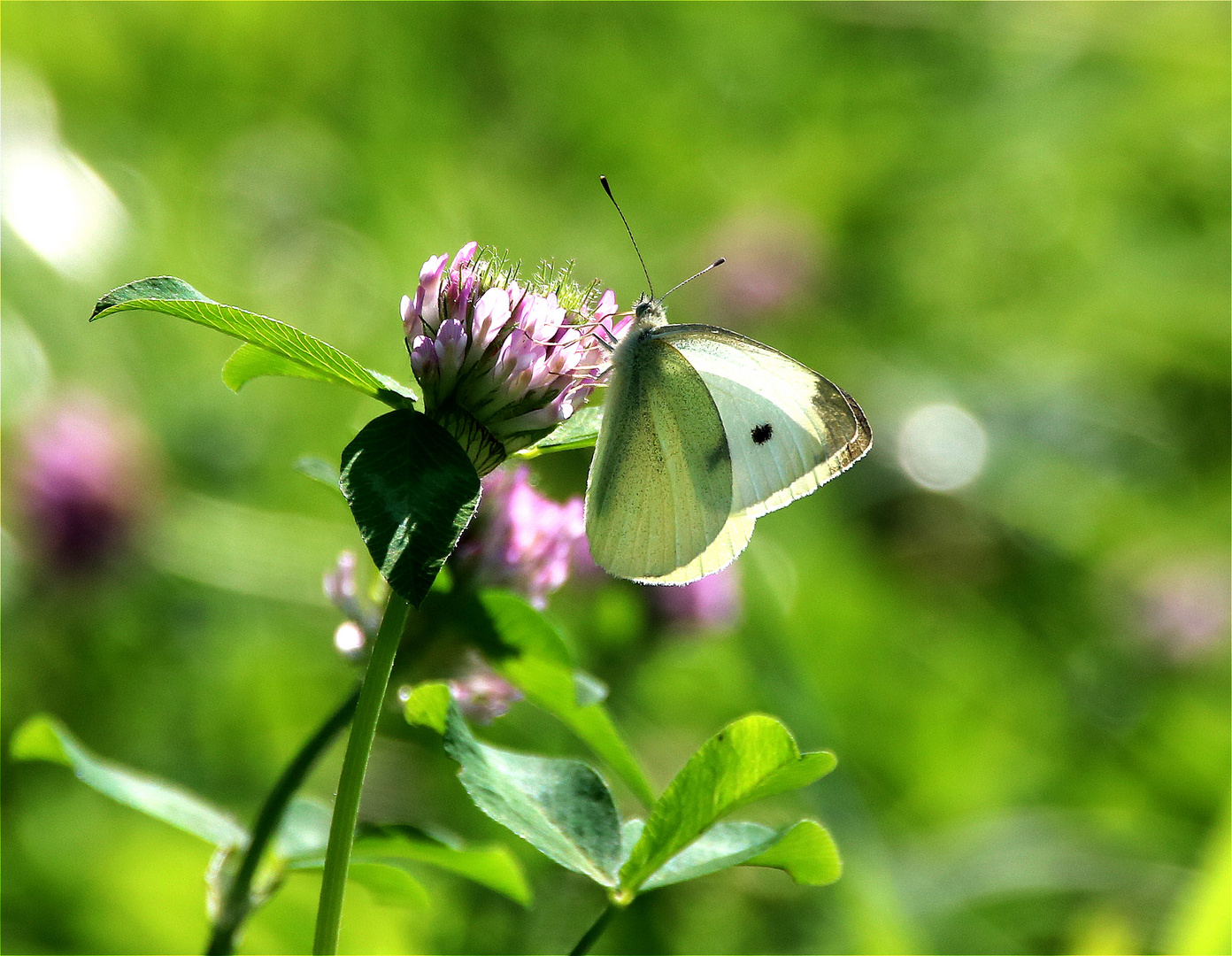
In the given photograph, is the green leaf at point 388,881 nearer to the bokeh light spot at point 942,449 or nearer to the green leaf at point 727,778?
the green leaf at point 727,778

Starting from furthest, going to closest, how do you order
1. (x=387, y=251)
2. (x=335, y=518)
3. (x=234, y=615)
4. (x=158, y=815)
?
1. (x=387, y=251)
2. (x=335, y=518)
3. (x=234, y=615)
4. (x=158, y=815)

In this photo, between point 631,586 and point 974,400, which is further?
point 974,400

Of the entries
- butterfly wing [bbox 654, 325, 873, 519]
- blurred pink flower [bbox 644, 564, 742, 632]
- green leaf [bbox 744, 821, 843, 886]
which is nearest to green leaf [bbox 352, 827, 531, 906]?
green leaf [bbox 744, 821, 843, 886]

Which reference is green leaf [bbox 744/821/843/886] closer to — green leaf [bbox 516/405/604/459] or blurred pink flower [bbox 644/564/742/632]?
green leaf [bbox 516/405/604/459]

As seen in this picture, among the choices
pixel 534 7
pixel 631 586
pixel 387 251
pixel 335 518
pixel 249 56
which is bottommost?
pixel 631 586

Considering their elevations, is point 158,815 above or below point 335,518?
below

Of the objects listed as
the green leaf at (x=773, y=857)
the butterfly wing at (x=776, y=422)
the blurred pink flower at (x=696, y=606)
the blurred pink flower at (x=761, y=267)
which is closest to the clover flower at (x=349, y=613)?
the green leaf at (x=773, y=857)

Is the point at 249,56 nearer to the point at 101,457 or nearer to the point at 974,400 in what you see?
the point at 101,457

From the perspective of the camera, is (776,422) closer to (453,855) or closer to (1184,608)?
(453,855)

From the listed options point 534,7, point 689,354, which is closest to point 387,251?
point 534,7
